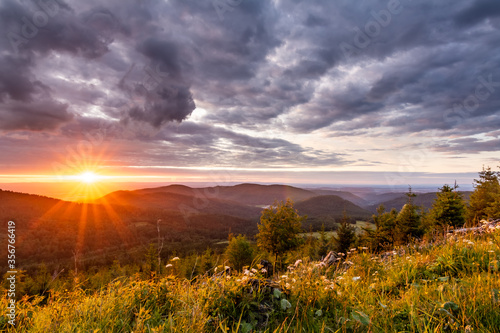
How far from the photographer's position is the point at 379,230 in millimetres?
40000

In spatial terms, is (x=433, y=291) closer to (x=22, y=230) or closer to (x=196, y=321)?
(x=196, y=321)

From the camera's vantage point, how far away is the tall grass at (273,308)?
9.57 feet

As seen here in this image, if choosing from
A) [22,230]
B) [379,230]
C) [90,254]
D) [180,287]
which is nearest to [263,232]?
[379,230]

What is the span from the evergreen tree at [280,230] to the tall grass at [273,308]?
98.3ft

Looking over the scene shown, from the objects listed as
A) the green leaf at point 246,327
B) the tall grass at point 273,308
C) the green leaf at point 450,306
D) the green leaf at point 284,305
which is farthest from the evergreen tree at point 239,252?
the green leaf at point 450,306

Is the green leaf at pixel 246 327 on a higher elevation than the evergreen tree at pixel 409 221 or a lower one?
higher

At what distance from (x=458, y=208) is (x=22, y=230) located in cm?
27241

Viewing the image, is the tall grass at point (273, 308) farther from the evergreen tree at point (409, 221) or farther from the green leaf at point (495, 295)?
the evergreen tree at point (409, 221)

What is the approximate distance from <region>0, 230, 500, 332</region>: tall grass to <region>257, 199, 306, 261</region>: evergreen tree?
2996 centimetres

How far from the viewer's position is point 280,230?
33500 mm

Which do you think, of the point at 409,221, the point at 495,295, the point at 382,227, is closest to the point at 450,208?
the point at 409,221

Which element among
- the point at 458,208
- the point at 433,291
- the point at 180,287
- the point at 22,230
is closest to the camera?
the point at 433,291


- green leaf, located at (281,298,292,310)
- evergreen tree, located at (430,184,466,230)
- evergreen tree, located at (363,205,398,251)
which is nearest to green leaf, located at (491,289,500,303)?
green leaf, located at (281,298,292,310)

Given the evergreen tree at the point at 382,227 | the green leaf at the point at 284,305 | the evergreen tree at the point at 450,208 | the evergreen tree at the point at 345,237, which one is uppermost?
the green leaf at the point at 284,305
